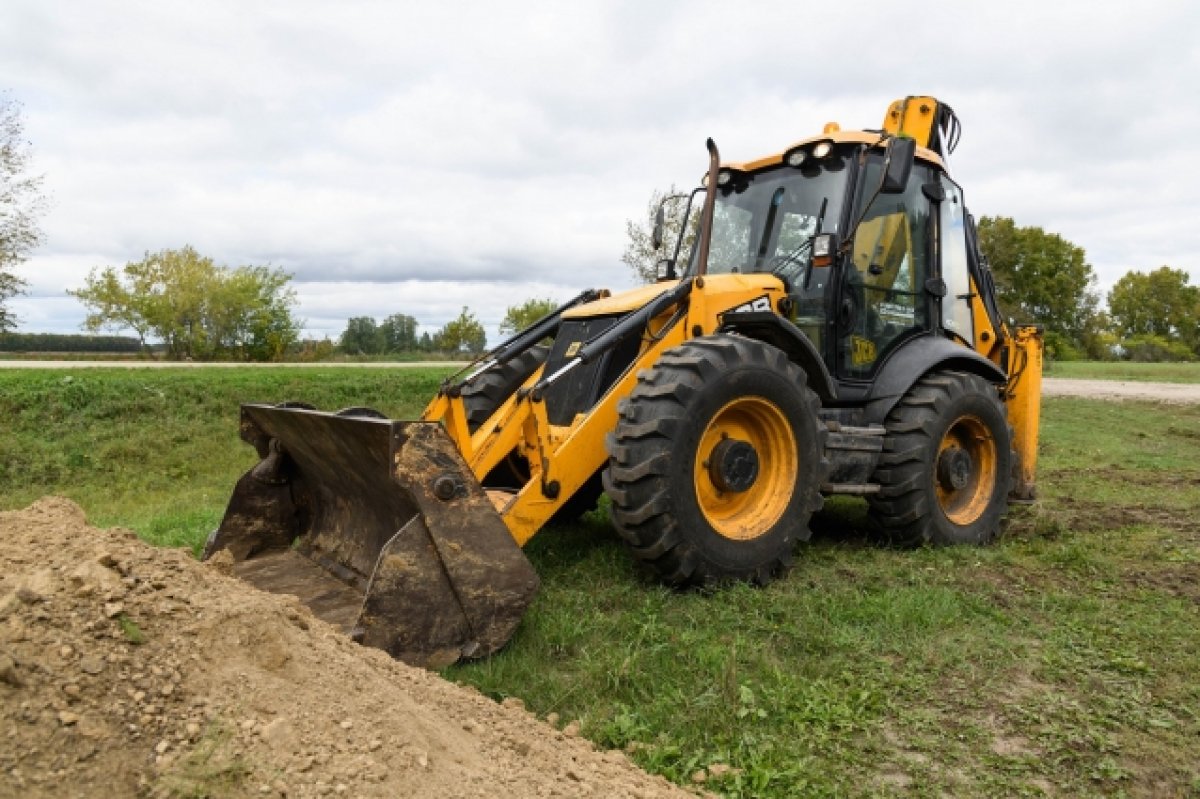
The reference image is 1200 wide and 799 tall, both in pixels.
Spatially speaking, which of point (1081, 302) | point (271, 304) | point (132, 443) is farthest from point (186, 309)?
point (1081, 302)

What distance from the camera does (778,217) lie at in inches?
241

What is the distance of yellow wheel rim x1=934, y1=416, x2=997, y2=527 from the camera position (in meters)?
6.08

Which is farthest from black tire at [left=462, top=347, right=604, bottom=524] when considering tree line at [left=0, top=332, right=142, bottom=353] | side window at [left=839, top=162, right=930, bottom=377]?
tree line at [left=0, top=332, right=142, bottom=353]

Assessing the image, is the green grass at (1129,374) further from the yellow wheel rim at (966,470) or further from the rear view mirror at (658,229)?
the rear view mirror at (658,229)

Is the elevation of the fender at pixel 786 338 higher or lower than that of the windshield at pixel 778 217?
lower

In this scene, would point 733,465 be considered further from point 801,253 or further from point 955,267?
point 955,267

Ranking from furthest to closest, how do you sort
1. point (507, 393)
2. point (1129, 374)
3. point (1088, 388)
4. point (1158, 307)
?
point (1158, 307) → point (1129, 374) → point (1088, 388) → point (507, 393)

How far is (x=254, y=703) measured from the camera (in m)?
2.44

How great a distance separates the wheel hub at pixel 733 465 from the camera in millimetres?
4793

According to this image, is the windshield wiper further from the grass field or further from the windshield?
the grass field

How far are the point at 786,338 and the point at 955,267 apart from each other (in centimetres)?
227

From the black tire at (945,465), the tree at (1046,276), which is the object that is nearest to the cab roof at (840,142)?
the black tire at (945,465)

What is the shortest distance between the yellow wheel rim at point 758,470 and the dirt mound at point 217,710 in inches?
80.7

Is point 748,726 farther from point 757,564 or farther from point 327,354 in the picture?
point 327,354
